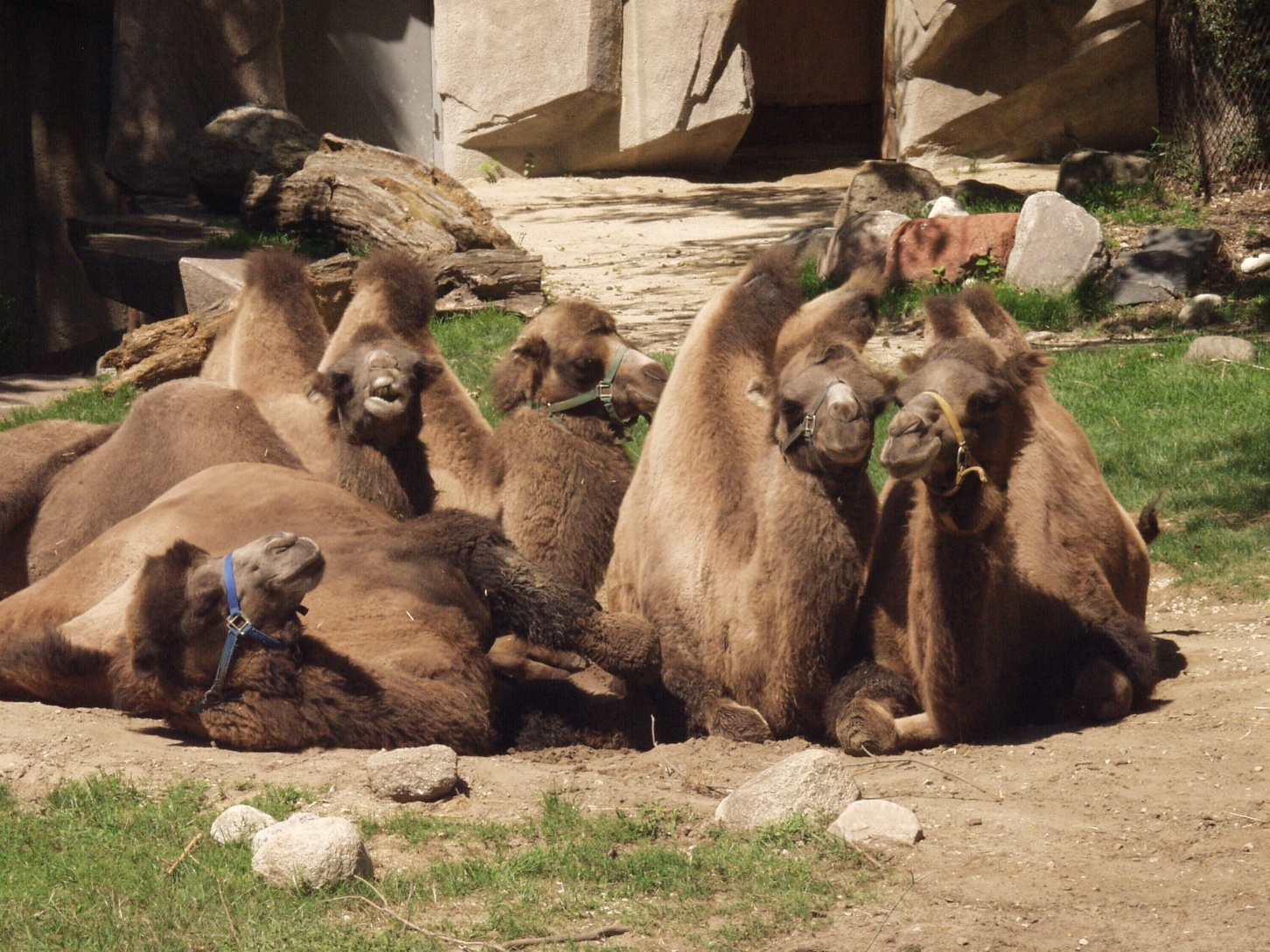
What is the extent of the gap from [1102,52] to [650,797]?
1582cm

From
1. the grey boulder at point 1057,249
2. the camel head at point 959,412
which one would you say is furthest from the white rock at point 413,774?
the grey boulder at point 1057,249

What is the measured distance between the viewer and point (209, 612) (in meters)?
4.40

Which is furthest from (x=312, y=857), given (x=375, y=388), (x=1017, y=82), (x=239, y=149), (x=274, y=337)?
(x=1017, y=82)

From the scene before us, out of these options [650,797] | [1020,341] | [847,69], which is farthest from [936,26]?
[650,797]

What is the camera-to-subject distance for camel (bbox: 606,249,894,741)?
483 cm

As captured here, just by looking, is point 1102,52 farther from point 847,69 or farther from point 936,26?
point 847,69

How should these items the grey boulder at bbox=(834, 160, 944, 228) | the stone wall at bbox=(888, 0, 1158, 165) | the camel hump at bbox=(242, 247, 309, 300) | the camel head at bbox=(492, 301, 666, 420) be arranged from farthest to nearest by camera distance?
1. the stone wall at bbox=(888, 0, 1158, 165)
2. the grey boulder at bbox=(834, 160, 944, 228)
3. the camel hump at bbox=(242, 247, 309, 300)
4. the camel head at bbox=(492, 301, 666, 420)

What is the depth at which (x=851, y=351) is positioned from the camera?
502 cm

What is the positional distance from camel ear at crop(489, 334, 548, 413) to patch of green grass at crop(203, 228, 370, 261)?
5793mm

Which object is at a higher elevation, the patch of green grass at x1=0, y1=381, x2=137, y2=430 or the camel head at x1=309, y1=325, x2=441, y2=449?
the camel head at x1=309, y1=325, x2=441, y2=449

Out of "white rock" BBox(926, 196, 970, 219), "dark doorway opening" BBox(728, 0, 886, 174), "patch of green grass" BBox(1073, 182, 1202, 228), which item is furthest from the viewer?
"dark doorway opening" BBox(728, 0, 886, 174)

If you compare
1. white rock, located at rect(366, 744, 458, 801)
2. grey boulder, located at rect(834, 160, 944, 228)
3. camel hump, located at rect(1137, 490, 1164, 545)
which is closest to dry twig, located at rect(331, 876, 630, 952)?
white rock, located at rect(366, 744, 458, 801)

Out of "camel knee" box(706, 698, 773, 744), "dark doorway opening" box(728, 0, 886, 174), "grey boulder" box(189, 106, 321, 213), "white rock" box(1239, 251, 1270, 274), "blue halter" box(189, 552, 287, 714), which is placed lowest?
"camel knee" box(706, 698, 773, 744)

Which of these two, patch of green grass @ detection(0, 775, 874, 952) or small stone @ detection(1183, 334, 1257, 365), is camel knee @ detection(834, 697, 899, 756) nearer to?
patch of green grass @ detection(0, 775, 874, 952)
